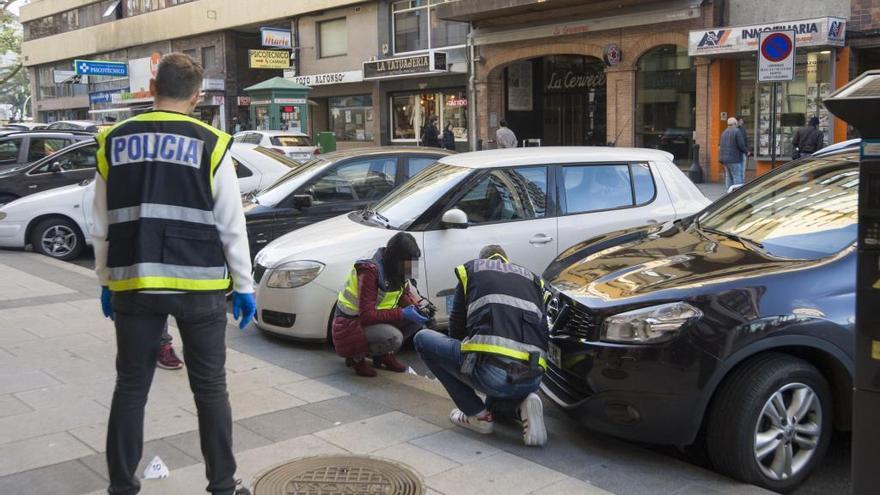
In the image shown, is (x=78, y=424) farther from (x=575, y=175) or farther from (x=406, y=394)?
(x=575, y=175)

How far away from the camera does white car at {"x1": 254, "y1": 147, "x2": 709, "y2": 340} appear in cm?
646

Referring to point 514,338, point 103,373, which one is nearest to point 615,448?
point 514,338

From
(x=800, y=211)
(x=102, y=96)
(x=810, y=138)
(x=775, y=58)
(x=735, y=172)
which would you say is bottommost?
(x=735, y=172)

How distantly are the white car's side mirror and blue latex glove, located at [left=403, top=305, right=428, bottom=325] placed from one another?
997 mm

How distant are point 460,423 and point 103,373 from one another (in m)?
2.66

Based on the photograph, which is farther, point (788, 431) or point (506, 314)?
point (506, 314)

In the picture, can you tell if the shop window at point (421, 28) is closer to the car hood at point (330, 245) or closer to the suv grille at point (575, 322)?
the car hood at point (330, 245)

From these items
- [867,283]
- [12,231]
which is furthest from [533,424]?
[12,231]

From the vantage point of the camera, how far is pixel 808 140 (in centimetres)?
1691

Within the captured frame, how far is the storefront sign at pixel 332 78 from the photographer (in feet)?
101

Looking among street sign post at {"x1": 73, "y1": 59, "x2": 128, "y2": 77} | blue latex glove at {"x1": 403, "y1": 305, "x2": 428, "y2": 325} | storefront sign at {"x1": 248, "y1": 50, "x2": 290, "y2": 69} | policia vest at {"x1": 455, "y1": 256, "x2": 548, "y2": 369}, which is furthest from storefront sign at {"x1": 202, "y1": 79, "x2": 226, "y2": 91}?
policia vest at {"x1": 455, "y1": 256, "x2": 548, "y2": 369}

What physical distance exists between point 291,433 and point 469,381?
104 cm

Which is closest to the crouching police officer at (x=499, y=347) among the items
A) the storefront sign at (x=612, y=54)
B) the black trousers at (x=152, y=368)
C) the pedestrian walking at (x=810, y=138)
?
the black trousers at (x=152, y=368)

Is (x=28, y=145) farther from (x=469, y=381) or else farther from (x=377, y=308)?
(x=469, y=381)
